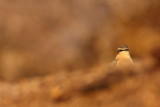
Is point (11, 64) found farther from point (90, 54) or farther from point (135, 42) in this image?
point (135, 42)

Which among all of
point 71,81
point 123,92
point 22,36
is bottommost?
point 123,92

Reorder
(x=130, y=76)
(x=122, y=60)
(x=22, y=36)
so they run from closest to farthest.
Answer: (x=130, y=76) → (x=122, y=60) → (x=22, y=36)

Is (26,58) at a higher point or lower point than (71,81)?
higher

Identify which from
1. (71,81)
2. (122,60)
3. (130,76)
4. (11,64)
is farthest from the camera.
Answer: (11,64)

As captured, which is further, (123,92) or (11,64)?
(11,64)

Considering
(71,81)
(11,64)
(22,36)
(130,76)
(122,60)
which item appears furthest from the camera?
(22,36)

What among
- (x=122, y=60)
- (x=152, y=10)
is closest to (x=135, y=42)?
(x=152, y=10)

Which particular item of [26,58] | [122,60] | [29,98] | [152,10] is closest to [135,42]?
[152,10]

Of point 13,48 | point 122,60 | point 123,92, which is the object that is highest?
point 13,48

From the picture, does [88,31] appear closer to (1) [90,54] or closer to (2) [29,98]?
(1) [90,54]
